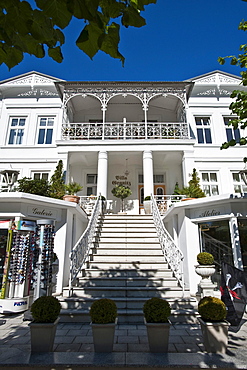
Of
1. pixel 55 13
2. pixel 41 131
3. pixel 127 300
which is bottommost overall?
pixel 127 300

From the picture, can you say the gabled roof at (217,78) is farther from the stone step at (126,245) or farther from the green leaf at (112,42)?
the green leaf at (112,42)

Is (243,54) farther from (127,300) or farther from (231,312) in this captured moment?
(127,300)

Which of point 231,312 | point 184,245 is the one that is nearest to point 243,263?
point 184,245

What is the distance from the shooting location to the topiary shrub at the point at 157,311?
4062 mm

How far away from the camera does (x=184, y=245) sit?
8594 mm

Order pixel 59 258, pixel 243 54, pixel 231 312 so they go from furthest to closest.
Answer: pixel 59 258
pixel 243 54
pixel 231 312

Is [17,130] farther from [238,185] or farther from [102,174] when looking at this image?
[238,185]

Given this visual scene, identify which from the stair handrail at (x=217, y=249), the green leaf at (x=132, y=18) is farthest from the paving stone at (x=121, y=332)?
the green leaf at (x=132, y=18)

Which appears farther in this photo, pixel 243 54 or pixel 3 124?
pixel 3 124

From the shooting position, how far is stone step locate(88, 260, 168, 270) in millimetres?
7691

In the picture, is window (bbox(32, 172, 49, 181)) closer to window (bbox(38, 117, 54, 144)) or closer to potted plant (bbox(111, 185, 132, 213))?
window (bbox(38, 117, 54, 144))

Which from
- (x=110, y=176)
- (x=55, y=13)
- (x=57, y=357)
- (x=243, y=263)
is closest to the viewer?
(x=55, y=13)

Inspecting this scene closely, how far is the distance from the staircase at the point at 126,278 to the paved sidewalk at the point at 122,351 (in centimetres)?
55

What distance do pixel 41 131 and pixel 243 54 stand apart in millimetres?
11945
